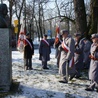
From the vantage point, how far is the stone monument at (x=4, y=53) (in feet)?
23.7

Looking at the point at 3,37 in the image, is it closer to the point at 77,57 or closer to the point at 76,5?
the point at 77,57

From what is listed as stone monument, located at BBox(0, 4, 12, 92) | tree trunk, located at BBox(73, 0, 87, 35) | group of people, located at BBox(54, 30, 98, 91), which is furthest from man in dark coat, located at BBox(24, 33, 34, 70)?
stone monument, located at BBox(0, 4, 12, 92)

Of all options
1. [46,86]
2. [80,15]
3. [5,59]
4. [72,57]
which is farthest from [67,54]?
[80,15]

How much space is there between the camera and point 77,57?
9.57 m

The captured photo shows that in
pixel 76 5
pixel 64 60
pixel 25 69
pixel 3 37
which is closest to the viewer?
pixel 3 37

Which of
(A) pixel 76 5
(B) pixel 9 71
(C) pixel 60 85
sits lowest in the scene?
(C) pixel 60 85

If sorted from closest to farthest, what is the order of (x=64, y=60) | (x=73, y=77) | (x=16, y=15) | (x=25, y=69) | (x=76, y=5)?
(x=64, y=60)
(x=73, y=77)
(x=25, y=69)
(x=76, y=5)
(x=16, y=15)

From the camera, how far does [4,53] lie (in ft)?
24.0

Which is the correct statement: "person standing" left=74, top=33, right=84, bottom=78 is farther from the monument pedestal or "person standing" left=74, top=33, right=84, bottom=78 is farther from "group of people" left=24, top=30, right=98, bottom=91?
the monument pedestal

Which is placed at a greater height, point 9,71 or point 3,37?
point 3,37

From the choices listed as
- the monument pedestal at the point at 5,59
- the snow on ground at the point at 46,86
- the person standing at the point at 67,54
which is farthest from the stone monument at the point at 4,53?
the person standing at the point at 67,54

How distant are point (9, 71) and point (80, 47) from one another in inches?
122

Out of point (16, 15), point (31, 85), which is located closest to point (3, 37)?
point (31, 85)

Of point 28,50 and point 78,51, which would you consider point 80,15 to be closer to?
point 28,50
